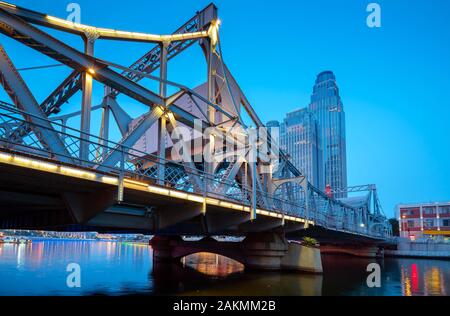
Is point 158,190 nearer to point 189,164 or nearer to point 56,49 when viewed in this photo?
point 189,164

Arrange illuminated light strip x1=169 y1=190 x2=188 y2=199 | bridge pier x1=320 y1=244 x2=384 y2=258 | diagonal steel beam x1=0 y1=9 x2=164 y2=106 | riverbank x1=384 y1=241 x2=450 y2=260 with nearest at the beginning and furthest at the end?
diagonal steel beam x1=0 y1=9 x2=164 y2=106, illuminated light strip x1=169 y1=190 x2=188 y2=199, bridge pier x1=320 y1=244 x2=384 y2=258, riverbank x1=384 y1=241 x2=450 y2=260

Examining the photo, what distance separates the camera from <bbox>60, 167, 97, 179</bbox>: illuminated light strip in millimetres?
11508

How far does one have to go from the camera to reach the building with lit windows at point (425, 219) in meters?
106

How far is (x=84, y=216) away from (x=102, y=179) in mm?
2932

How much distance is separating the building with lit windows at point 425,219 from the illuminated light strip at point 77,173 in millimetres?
108166

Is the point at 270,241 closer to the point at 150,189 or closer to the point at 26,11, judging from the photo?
the point at 150,189

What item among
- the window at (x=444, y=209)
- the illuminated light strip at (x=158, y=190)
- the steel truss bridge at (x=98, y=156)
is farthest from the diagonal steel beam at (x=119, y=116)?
the window at (x=444, y=209)

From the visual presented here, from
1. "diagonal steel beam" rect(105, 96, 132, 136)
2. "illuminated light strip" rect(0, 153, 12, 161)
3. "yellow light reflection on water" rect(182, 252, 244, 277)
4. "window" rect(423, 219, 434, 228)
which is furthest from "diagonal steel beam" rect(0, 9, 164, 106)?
"window" rect(423, 219, 434, 228)

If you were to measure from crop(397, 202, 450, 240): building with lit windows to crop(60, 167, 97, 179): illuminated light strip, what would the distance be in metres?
108

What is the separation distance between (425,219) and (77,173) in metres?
119

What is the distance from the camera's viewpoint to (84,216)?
1484 centimetres

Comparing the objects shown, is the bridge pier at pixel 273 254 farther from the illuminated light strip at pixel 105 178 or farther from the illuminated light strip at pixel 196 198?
the illuminated light strip at pixel 196 198

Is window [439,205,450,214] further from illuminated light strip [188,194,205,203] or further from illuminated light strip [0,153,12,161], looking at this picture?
illuminated light strip [0,153,12,161]

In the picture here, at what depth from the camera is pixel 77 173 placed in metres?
11.9
